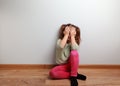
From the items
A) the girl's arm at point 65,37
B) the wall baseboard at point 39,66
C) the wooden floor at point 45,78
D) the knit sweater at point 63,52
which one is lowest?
the wooden floor at point 45,78

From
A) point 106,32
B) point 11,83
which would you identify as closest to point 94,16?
point 106,32

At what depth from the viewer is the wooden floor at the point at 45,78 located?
2.08 meters

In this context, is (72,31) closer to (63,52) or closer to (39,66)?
(63,52)

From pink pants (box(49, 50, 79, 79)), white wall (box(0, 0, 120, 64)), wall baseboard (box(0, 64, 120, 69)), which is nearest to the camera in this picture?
pink pants (box(49, 50, 79, 79))

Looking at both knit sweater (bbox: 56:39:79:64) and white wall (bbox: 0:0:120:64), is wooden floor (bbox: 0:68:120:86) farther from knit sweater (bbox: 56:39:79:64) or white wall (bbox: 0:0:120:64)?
knit sweater (bbox: 56:39:79:64)

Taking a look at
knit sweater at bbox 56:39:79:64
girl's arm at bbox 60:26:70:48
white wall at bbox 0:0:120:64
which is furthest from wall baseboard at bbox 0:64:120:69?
girl's arm at bbox 60:26:70:48

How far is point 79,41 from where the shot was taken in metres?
2.37

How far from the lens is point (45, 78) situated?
2.22 meters

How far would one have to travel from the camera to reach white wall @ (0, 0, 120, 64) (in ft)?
7.63

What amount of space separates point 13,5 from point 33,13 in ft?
0.83

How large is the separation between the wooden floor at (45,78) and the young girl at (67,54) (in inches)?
3.1

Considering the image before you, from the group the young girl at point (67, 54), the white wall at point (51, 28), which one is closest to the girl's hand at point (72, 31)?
the young girl at point (67, 54)

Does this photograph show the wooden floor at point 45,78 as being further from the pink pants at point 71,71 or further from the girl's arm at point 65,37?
the girl's arm at point 65,37

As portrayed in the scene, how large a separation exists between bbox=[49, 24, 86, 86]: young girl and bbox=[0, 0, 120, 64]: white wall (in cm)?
11
